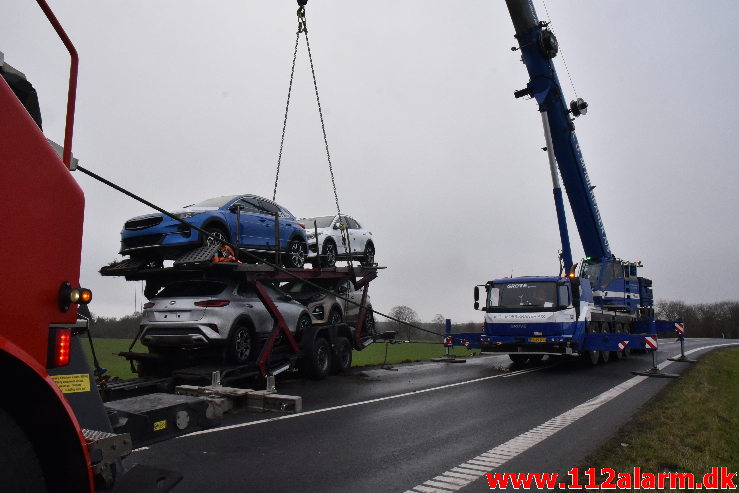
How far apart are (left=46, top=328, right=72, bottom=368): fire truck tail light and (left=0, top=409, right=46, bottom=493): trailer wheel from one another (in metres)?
0.29

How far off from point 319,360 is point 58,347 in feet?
32.0

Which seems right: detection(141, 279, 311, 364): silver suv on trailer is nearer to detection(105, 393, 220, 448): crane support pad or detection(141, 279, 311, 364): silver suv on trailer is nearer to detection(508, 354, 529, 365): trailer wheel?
detection(105, 393, 220, 448): crane support pad

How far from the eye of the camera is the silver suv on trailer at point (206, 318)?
980cm

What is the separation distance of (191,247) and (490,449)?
6.36 metres

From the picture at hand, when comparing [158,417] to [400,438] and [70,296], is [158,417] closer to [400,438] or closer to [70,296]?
[70,296]

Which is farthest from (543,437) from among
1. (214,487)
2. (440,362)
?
(440,362)

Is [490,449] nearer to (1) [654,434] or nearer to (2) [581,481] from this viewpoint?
(2) [581,481]

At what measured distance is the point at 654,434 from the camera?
6613 millimetres

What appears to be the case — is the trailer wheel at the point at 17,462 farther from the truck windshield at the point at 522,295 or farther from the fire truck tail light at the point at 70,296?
the truck windshield at the point at 522,295

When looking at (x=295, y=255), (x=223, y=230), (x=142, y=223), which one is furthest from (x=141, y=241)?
(x=295, y=255)

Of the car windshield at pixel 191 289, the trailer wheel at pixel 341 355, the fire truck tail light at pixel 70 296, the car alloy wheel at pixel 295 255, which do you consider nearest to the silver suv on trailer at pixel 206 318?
the car windshield at pixel 191 289

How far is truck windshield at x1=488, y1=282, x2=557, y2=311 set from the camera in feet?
47.3

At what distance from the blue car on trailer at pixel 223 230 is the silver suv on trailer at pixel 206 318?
0.76 meters

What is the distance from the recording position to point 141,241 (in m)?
10.0
